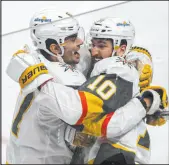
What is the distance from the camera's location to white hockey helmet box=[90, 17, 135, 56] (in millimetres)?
1172

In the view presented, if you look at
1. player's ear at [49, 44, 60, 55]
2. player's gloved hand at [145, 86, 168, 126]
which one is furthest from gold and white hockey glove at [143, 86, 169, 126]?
player's ear at [49, 44, 60, 55]

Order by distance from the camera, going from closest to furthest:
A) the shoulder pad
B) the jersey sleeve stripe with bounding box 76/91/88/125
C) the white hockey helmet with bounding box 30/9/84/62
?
the jersey sleeve stripe with bounding box 76/91/88/125 → the white hockey helmet with bounding box 30/9/84/62 → the shoulder pad

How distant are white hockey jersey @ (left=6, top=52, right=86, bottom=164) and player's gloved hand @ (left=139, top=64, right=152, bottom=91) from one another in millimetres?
181

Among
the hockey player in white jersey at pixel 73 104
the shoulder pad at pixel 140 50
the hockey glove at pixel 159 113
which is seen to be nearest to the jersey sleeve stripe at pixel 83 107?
the hockey player in white jersey at pixel 73 104

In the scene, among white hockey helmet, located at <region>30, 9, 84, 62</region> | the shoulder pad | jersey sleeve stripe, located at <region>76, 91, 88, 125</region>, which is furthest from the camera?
the shoulder pad

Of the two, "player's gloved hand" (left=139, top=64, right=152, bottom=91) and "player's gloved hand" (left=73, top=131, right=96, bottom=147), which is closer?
"player's gloved hand" (left=73, top=131, right=96, bottom=147)

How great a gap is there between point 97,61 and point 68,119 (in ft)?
0.72

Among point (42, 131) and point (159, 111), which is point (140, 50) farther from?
point (42, 131)

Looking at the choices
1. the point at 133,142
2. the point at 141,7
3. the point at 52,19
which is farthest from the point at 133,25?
the point at 133,142

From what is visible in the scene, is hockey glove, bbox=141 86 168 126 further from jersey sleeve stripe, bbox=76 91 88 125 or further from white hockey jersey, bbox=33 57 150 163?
jersey sleeve stripe, bbox=76 91 88 125

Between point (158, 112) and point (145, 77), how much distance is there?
158 millimetres

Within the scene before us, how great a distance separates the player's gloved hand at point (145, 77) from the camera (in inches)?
47.3

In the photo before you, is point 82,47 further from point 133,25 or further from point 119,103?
point 119,103

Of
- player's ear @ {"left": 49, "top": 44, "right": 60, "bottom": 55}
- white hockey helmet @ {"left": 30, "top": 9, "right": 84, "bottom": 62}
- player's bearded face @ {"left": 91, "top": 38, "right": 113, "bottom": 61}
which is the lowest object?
player's bearded face @ {"left": 91, "top": 38, "right": 113, "bottom": 61}
